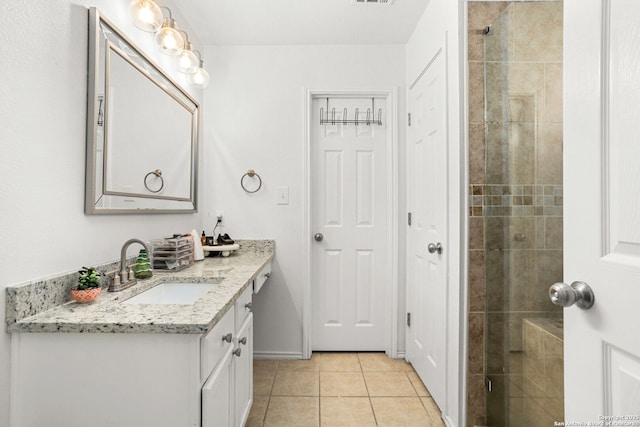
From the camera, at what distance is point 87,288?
1.18 meters

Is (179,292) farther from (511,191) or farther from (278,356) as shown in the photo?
(511,191)

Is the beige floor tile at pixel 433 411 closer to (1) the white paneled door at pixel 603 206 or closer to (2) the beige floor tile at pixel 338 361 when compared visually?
(2) the beige floor tile at pixel 338 361

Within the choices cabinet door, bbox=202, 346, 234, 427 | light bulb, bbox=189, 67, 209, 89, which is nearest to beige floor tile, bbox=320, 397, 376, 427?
cabinet door, bbox=202, 346, 234, 427

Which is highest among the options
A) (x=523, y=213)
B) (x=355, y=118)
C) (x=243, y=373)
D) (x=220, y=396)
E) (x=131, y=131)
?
(x=355, y=118)

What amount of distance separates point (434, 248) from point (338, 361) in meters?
1.21

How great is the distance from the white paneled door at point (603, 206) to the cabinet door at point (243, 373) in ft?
3.77

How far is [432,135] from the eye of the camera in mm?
2018

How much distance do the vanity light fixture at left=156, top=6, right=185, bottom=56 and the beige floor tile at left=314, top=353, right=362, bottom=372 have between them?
221 centimetres

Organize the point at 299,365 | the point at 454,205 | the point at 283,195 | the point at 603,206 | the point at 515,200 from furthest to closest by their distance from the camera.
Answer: the point at 283,195 < the point at 299,365 < the point at 454,205 < the point at 515,200 < the point at 603,206

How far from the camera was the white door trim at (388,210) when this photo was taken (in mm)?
2568

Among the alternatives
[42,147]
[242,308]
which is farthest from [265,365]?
[42,147]

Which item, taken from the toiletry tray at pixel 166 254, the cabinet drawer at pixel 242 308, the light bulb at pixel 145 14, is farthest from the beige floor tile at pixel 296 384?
the light bulb at pixel 145 14

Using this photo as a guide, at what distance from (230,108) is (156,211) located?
3.65 feet

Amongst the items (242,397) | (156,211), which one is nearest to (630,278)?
(242,397)
